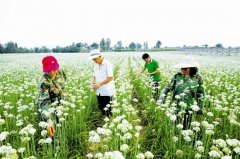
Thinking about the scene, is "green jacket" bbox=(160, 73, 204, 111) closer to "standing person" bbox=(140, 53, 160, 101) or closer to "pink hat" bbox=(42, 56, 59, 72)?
"pink hat" bbox=(42, 56, 59, 72)

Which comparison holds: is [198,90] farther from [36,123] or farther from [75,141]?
[36,123]

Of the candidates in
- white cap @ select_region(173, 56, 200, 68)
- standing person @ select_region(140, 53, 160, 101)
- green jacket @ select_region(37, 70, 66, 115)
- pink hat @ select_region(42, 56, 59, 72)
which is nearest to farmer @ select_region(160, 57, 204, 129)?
white cap @ select_region(173, 56, 200, 68)

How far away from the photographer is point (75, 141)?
624cm

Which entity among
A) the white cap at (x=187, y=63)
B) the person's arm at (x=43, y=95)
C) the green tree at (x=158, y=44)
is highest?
the white cap at (x=187, y=63)

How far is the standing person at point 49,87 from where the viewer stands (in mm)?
5234

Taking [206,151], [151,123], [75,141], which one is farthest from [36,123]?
[206,151]

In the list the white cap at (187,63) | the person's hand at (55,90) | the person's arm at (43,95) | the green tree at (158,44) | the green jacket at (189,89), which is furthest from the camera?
the green tree at (158,44)

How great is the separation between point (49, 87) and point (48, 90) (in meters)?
0.07

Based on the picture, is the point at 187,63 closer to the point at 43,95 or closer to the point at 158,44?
the point at 43,95

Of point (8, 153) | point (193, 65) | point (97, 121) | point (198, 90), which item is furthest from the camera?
point (97, 121)

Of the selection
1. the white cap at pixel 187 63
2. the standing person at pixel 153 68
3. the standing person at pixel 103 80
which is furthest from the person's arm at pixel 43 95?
the standing person at pixel 153 68

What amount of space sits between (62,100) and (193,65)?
262cm

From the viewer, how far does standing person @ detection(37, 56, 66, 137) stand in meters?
5.23

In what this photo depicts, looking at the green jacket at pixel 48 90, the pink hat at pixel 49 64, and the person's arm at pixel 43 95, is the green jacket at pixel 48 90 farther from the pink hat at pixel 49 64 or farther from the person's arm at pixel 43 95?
the pink hat at pixel 49 64
